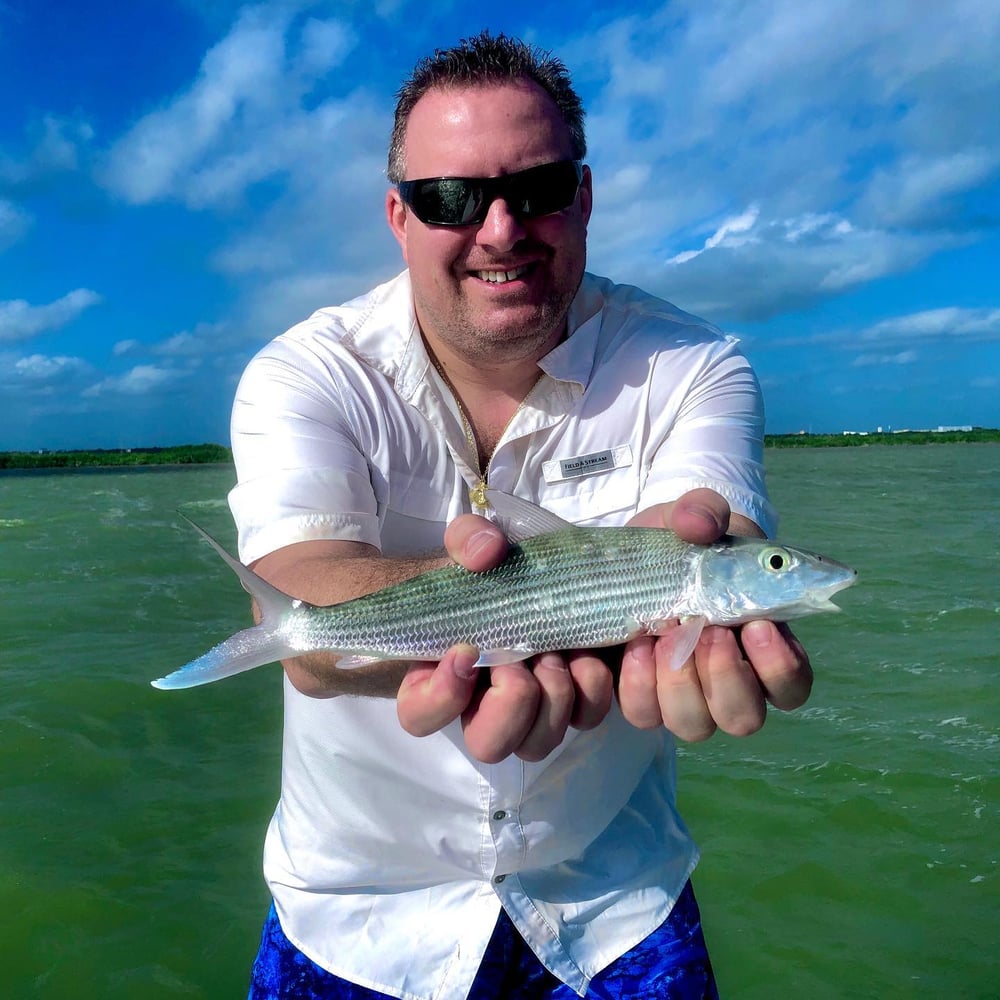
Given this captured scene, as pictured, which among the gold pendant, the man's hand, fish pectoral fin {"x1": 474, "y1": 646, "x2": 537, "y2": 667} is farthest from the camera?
the gold pendant

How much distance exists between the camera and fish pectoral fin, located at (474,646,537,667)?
104 inches

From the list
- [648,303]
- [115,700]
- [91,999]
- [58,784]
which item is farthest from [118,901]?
[648,303]

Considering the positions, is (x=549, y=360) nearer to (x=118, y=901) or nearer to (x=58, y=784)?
(x=118, y=901)

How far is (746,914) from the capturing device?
5688 millimetres

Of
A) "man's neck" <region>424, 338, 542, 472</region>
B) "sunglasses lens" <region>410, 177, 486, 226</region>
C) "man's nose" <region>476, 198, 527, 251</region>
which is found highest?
"sunglasses lens" <region>410, 177, 486, 226</region>

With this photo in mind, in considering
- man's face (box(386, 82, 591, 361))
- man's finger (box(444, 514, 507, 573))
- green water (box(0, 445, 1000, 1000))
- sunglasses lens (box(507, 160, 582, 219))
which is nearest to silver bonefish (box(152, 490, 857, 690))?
man's finger (box(444, 514, 507, 573))

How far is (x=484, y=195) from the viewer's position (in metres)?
3.26

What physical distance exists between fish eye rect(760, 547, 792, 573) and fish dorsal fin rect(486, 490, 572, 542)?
2.14 ft

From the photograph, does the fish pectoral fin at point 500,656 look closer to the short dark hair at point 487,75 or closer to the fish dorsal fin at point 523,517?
the fish dorsal fin at point 523,517

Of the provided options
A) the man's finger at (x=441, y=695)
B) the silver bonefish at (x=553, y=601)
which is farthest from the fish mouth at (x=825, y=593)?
the man's finger at (x=441, y=695)

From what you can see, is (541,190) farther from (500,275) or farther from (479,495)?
(479,495)

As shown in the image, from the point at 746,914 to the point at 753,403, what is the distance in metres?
3.84

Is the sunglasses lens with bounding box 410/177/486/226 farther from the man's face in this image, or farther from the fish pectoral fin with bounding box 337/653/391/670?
the fish pectoral fin with bounding box 337/653/391/670

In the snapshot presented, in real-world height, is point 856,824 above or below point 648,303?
below
